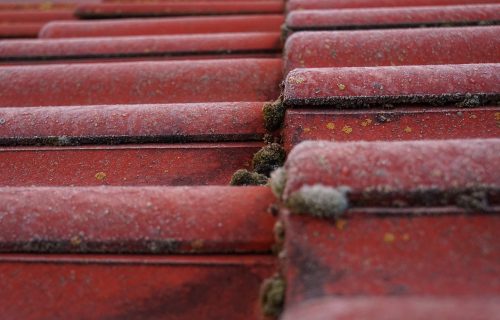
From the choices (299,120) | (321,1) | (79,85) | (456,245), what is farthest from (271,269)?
(321,1)

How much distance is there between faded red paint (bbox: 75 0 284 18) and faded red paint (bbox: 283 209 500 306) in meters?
2.20

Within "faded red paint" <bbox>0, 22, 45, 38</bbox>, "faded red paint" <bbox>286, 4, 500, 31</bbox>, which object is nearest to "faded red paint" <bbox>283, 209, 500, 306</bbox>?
"faded red paint" <bbox>286, 4, 500, 31</bbox>

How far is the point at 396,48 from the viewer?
1.83m

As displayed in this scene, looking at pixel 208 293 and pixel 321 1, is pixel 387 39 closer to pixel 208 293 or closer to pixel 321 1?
pixel 321 1

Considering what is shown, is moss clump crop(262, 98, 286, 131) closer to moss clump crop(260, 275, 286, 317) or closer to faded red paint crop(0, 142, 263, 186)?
faded red paint crop(0, 142, 263, 186)

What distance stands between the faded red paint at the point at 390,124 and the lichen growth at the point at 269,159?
0.03 meters

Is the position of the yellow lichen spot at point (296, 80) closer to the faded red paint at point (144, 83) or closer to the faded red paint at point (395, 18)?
the faded red paint at point (144, 83)

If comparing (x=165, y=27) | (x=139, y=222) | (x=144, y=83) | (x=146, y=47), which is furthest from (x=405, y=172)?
(x=165, y=27)

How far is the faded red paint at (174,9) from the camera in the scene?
9.84ft

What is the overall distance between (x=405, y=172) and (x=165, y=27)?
6.44 feet

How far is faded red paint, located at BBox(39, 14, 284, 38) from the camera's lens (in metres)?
2.60

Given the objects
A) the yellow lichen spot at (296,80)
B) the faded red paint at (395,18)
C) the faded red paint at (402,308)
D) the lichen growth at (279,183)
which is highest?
the faded red paint at (395,18)

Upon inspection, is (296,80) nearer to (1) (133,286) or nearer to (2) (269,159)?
(2) (269,159)

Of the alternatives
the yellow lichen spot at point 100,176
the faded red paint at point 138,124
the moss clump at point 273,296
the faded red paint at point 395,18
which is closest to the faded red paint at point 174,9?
the faded red paint at point 395,18
